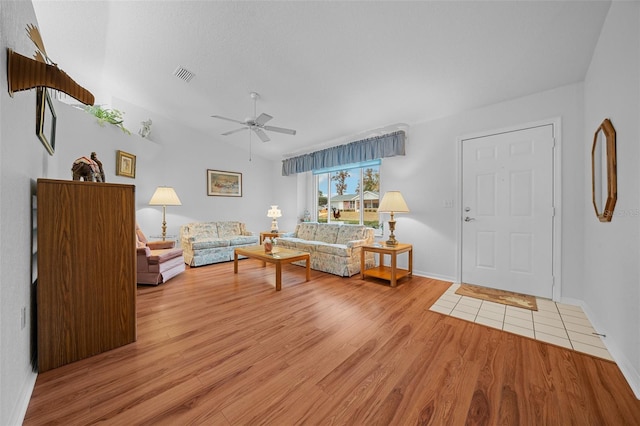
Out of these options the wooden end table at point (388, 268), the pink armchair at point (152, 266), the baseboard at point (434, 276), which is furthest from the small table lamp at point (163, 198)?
the baseboard at point (434, 276)

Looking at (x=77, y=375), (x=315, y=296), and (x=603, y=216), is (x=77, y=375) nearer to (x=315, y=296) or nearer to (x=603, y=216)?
(x=315, y=296)

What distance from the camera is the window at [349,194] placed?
193 inches

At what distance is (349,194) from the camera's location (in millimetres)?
5414

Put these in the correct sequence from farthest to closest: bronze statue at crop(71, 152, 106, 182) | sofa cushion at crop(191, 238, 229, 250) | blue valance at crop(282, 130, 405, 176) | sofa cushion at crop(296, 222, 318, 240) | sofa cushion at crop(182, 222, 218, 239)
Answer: sofa cushion at crop(296, 222, 318, 240), sofa cushion at crop(182, 222, 218, 239), sofa cushion at crop(191, 238, 229, 250), blue valance at crop(282, 130, 405, 176), bronze statue at crop(71, 152, 106, 182)

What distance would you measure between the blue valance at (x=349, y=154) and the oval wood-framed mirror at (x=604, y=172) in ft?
7.07

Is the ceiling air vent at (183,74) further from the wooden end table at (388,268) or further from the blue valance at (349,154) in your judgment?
the wooden end table at (388,268)

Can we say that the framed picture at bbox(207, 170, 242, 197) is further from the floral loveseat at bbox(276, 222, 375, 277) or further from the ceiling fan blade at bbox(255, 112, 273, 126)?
the ceiling fan blade at bbox(255, 112, 273, 126)

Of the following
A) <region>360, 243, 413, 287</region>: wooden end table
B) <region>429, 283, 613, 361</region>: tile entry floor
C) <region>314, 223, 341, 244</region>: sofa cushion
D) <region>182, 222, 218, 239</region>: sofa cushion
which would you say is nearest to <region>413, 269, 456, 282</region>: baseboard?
<region>360, 243, 413, 287</region>: wooden end table

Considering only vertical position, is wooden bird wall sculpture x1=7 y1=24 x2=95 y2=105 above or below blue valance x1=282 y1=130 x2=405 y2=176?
below

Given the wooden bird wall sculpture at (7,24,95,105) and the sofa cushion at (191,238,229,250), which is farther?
the sofa cushion at (191,238,229,250)

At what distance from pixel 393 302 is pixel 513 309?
1205 millimetres

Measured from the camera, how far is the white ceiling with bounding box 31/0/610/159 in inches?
85.4

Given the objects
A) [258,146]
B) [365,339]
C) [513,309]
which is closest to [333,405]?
[365,339]

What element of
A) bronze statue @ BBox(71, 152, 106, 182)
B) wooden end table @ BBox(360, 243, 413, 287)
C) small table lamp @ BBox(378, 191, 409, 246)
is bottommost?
wooden end table @ BBox(360, 243, 413, 287)
